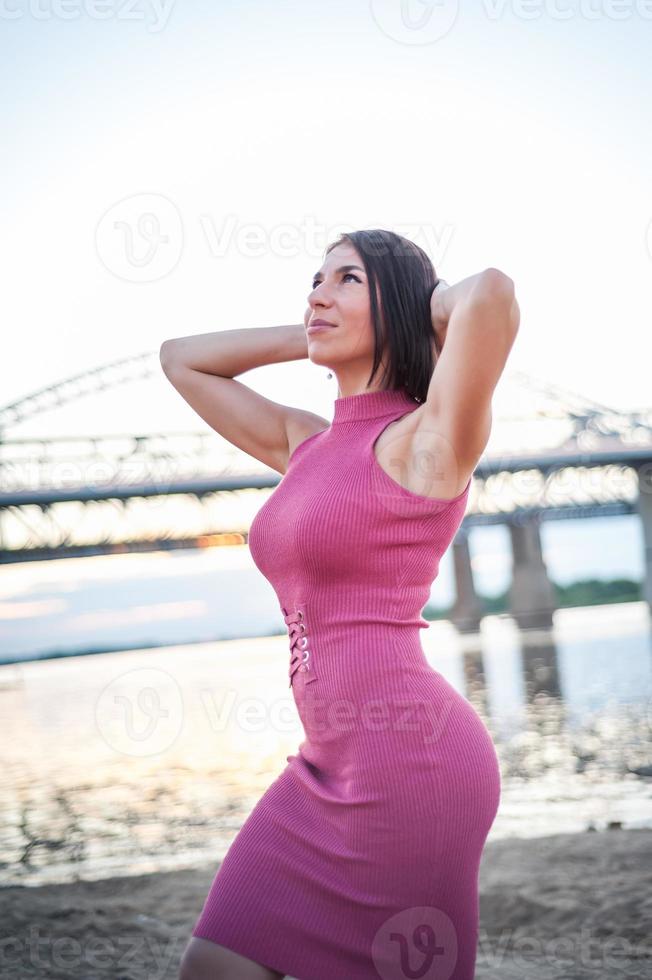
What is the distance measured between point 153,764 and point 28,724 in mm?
9693

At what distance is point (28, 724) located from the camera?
22.4 meters

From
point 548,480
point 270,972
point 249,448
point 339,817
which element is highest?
point 249,448

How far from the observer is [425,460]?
2104 millimetres

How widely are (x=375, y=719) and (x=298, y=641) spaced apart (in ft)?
0.87

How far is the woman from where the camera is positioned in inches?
76.4

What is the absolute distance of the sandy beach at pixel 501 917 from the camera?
5230mm

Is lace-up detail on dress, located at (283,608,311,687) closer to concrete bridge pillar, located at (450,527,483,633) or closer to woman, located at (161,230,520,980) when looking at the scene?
woman, located at (161,230,520,980)

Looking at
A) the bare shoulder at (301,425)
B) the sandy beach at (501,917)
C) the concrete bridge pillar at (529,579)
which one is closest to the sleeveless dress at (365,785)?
the bare shoulder at (301,425)

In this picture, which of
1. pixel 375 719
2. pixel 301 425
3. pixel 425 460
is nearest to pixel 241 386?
pixel 301 425

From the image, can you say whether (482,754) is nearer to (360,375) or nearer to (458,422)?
(458,422)

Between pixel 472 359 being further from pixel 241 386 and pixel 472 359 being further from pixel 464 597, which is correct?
pixel 464 597

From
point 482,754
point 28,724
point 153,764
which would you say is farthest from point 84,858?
point 28,724

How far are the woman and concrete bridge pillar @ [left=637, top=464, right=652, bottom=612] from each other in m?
51.7

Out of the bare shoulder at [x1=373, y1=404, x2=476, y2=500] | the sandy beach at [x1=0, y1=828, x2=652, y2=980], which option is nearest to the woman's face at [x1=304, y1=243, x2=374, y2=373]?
the bare shoulder at [x1=373, y1=404, x2=476, y2=500]
